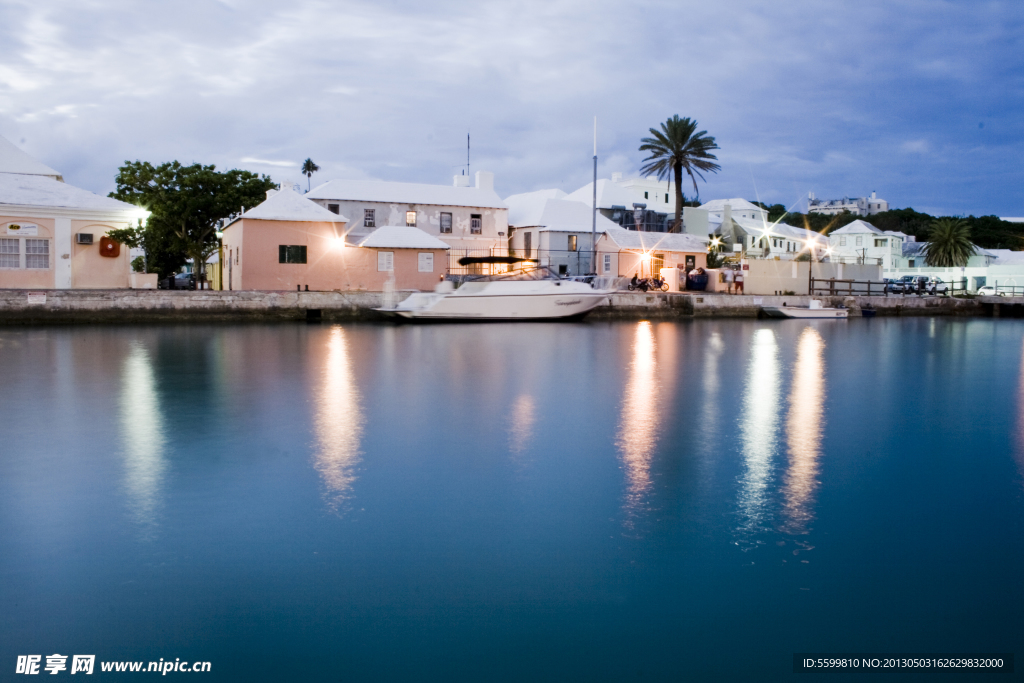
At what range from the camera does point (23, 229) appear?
27.0m

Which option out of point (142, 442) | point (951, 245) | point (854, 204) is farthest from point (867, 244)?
point (854, 204)

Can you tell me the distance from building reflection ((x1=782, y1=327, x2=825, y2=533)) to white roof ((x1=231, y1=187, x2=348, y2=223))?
21.6 m

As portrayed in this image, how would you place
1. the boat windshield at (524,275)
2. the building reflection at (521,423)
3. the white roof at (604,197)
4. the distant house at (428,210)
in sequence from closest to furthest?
the building reflection at (521,423)
the boat windshield at (524,275)
the distant house at (428,210)
the white roof at (604,197)

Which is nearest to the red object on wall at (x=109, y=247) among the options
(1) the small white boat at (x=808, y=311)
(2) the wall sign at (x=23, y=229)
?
(2) the wall sign at (x=23, y=229)

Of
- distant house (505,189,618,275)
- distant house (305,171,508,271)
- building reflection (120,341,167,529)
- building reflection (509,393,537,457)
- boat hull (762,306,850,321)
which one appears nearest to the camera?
building reflection (120,341,167,529)

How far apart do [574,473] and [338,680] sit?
3738 millimetres

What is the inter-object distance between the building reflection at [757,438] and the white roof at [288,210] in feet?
67.9

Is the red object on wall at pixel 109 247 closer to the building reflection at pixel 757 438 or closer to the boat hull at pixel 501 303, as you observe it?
the boat hull at pixel 501 303

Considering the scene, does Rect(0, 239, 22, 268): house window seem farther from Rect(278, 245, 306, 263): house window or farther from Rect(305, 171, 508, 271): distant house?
Rect(305, 171, 508, 271): distant house

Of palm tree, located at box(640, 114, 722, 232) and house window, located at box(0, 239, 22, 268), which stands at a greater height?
palm tree, located at box(640, 114, 722, 232)

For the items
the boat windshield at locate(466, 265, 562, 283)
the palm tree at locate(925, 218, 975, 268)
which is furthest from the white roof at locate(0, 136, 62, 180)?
the palm tree at locate(925, 218, 975, 268)

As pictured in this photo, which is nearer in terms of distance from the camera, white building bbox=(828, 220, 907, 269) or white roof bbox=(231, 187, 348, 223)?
white roof bbox=(231, 187, 348, 223)

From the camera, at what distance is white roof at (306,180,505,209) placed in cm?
4022

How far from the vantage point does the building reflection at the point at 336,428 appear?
6.92 meters
